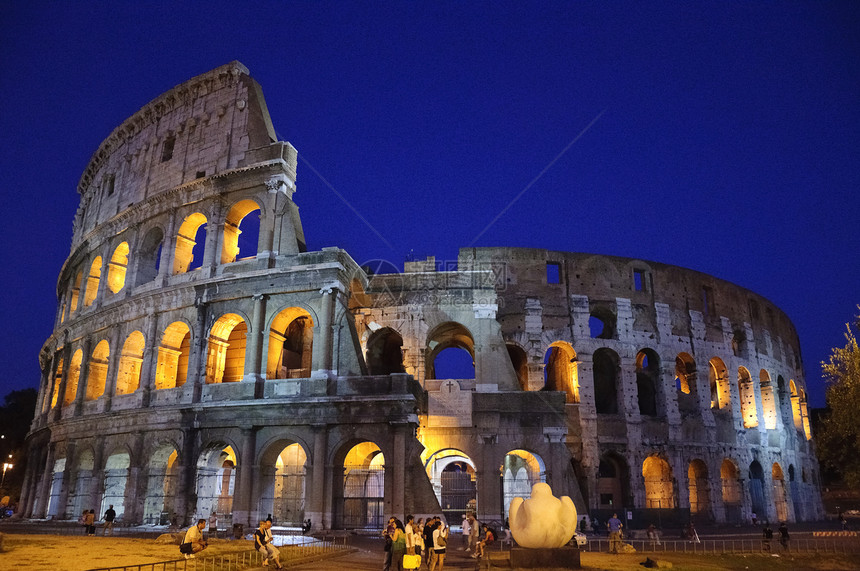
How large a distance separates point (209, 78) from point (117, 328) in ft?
35.5

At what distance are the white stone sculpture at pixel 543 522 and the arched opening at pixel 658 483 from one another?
16168 mm

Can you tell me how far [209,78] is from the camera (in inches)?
1047

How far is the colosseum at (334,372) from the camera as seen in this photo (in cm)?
2119

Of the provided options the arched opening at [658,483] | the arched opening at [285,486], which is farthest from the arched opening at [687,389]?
the arched opening at [285,486]

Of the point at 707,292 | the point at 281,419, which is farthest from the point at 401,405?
the point at 707,292

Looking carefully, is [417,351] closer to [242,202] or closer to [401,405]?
[401,405]

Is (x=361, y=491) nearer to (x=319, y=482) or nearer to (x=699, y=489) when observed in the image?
(x=319, y=482)

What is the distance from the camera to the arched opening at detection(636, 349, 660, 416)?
93.1 ft

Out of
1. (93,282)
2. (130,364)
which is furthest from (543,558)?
(93,282)

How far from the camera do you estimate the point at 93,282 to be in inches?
1145

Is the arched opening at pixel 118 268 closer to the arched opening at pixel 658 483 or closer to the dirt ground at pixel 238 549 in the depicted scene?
the dirt ground at pixel 238 549

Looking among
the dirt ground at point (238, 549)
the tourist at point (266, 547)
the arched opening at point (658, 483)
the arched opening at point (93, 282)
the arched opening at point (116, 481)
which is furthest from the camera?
the arched opening at point (93, 282)

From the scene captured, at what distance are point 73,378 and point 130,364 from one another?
16.7ft

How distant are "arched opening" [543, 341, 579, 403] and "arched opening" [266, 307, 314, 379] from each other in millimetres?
9694
